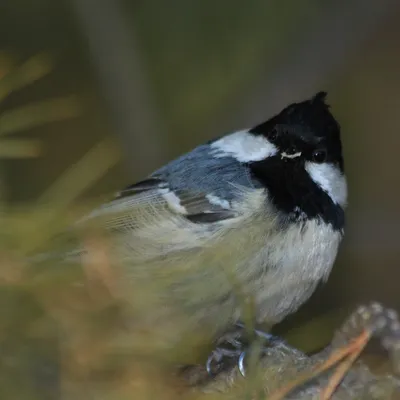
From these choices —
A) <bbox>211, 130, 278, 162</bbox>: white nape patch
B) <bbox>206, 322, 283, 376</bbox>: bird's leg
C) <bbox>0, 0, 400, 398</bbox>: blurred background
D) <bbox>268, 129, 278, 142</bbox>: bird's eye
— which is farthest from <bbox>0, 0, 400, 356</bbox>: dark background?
<bbox>206, 322, 283, 376</bbox>: bird's leg

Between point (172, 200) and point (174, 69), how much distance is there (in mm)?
628

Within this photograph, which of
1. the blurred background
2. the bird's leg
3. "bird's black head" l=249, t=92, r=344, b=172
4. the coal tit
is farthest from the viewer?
the blurred background

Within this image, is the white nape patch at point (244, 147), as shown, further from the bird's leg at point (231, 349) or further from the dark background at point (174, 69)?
the dark background at point (174, 69)

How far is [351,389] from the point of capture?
66 centimetres

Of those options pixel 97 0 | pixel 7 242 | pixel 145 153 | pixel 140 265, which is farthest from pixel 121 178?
pixel 7 242

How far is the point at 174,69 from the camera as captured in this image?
68.5 inches

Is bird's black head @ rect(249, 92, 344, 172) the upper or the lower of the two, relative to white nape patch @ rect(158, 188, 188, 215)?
upper

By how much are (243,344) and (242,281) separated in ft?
0.33

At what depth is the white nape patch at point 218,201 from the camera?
112 cm

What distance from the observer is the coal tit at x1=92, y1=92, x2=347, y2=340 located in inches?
41.1

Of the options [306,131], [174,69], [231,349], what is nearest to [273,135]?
[306,131]

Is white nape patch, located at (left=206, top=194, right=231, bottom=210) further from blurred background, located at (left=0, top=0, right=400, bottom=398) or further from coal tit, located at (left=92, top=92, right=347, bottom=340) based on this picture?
blurred background, located at (left=0, top=0, right=400, bottom=398)

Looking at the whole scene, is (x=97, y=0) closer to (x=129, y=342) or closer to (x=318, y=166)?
(x=318, y=166)

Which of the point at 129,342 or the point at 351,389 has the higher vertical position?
the point at 129,342
